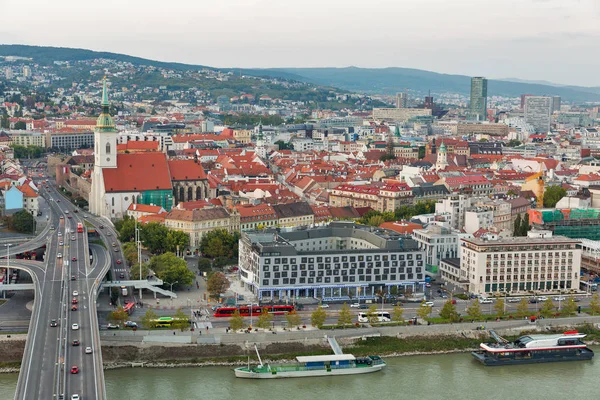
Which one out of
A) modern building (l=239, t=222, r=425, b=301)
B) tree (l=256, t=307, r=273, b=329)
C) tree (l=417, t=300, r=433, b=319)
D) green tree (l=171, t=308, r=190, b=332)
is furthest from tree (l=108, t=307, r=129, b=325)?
tree (l=417, t=300, r=433, b=319)

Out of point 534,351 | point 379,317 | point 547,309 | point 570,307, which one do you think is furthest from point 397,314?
point 570,307

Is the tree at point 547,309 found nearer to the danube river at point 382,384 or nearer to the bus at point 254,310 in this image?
the danube river at point 382,384

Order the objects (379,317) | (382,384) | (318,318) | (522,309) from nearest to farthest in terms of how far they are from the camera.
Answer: (382,384) < (318,318) < (379,317) < (522,309)

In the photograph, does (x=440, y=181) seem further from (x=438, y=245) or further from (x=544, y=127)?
(x=544, y=127)

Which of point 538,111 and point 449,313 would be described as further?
point 538,111

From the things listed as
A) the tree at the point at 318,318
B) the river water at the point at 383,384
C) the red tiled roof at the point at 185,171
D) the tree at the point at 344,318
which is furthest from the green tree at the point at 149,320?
the red tiled roof at the point at 185,171

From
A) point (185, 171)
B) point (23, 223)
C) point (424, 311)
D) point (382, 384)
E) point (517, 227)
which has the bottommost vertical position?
point (382, 384)

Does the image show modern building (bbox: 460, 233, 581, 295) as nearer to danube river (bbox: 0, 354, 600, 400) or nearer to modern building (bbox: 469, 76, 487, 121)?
danube river (bbox: 0, 354, 600, 400)

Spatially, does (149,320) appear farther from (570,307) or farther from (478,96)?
(478,96)
